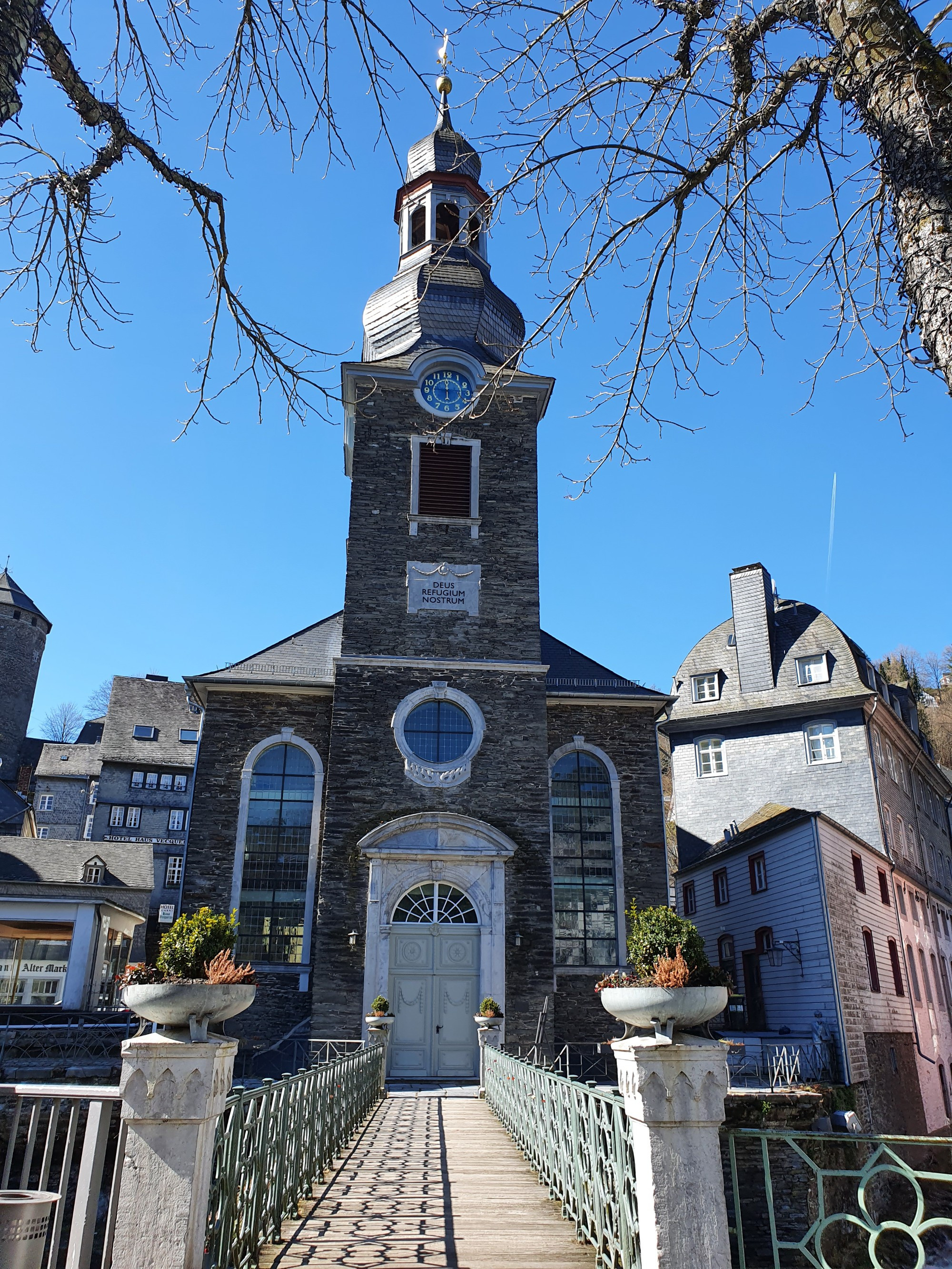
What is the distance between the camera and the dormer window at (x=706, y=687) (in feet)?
100

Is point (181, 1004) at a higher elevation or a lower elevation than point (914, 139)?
lower

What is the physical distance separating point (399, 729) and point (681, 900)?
1545cm

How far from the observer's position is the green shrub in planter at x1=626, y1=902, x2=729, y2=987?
209 inches

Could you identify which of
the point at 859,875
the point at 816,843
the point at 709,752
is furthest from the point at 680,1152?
the point at 709,752

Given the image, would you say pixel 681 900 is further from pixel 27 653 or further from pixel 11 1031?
pixel 27 653

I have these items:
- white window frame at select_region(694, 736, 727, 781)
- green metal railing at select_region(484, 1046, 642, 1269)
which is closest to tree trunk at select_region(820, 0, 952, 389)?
green metal railing at select_region(484, 1046, 642, 1269)

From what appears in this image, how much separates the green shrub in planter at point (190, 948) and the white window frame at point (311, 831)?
41.8 ft

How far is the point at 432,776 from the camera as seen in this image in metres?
19.0

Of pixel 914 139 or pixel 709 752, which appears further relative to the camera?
pixel 709 752

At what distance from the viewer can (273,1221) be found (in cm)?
602

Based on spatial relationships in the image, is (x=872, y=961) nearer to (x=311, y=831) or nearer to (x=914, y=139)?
(x=311, y=831)

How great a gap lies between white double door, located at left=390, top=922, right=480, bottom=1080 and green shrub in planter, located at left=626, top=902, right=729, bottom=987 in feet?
42.8

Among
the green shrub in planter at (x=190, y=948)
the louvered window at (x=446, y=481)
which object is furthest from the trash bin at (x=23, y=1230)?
the louvered window at (x=446, y=481)

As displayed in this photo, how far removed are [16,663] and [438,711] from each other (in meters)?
47.0
